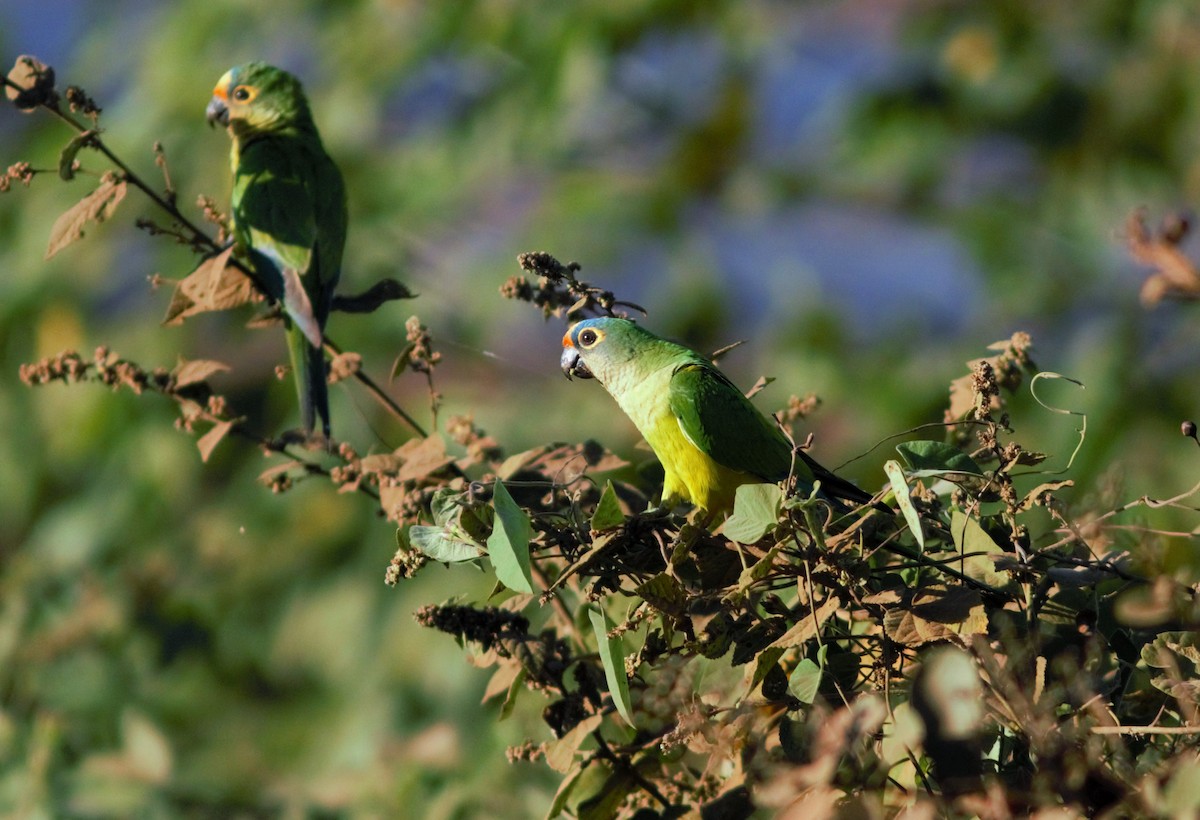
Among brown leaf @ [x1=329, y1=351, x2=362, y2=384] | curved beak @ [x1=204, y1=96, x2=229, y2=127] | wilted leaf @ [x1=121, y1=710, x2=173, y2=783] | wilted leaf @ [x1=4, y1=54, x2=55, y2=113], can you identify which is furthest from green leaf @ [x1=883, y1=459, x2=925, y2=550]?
curved beak @ [x1=204, y1=96, x2=229, y2=127]

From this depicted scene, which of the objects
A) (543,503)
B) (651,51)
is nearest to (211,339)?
(651,51)

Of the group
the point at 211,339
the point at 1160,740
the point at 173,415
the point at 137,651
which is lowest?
the point at 1160,740

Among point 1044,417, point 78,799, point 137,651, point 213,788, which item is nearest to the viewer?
point 78,799

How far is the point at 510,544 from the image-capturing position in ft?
4.47

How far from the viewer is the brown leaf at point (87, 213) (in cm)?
190

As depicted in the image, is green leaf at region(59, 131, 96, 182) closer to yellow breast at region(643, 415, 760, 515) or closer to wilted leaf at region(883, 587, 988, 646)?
yellow breast at region(643, 415, 760, 515)

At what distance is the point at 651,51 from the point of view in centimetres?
646

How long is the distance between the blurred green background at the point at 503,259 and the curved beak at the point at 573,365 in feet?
8.00

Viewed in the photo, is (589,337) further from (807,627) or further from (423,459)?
(807,627)

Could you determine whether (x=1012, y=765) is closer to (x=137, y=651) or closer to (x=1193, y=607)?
(x=1193, y=607)

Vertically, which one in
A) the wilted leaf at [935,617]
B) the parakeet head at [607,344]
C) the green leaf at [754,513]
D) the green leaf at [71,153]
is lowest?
the wilted leaf at [935,617]

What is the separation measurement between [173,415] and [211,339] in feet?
2.19

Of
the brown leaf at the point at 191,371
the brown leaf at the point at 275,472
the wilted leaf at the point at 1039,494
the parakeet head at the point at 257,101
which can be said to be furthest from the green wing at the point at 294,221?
the wilted leaf at the point at 1039,494

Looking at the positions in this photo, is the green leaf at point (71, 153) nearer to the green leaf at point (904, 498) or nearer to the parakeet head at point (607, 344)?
the parakeet head at point (607, 344)
